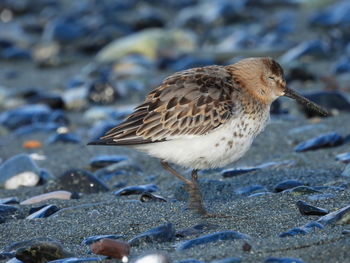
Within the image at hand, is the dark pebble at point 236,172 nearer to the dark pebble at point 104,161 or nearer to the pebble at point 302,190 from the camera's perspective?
the pebble at point 302,190

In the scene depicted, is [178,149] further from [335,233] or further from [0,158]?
[0,158]

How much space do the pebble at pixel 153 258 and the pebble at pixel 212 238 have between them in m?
0.28

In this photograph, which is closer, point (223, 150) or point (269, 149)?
point (223, 150)

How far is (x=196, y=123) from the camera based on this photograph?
5.05 meters

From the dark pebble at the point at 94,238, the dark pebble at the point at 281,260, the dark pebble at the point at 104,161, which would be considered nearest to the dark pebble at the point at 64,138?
the dark pebble at the point at 104,161

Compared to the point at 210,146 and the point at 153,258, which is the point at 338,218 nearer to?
the point at 210,146

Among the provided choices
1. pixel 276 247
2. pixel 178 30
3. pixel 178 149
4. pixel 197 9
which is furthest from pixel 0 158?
pixel 197 9

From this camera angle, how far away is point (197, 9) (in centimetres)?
1456

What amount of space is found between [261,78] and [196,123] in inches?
28.9

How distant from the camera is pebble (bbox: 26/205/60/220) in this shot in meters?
5.15

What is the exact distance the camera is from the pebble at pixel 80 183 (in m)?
5.99

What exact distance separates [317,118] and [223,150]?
3260 millimetres

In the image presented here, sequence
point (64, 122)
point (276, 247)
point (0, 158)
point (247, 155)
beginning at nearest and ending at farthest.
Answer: point (276, 247), point (247, 155), point (0, 158), point (64, 122)

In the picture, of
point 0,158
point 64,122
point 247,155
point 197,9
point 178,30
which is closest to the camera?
point 247,155
